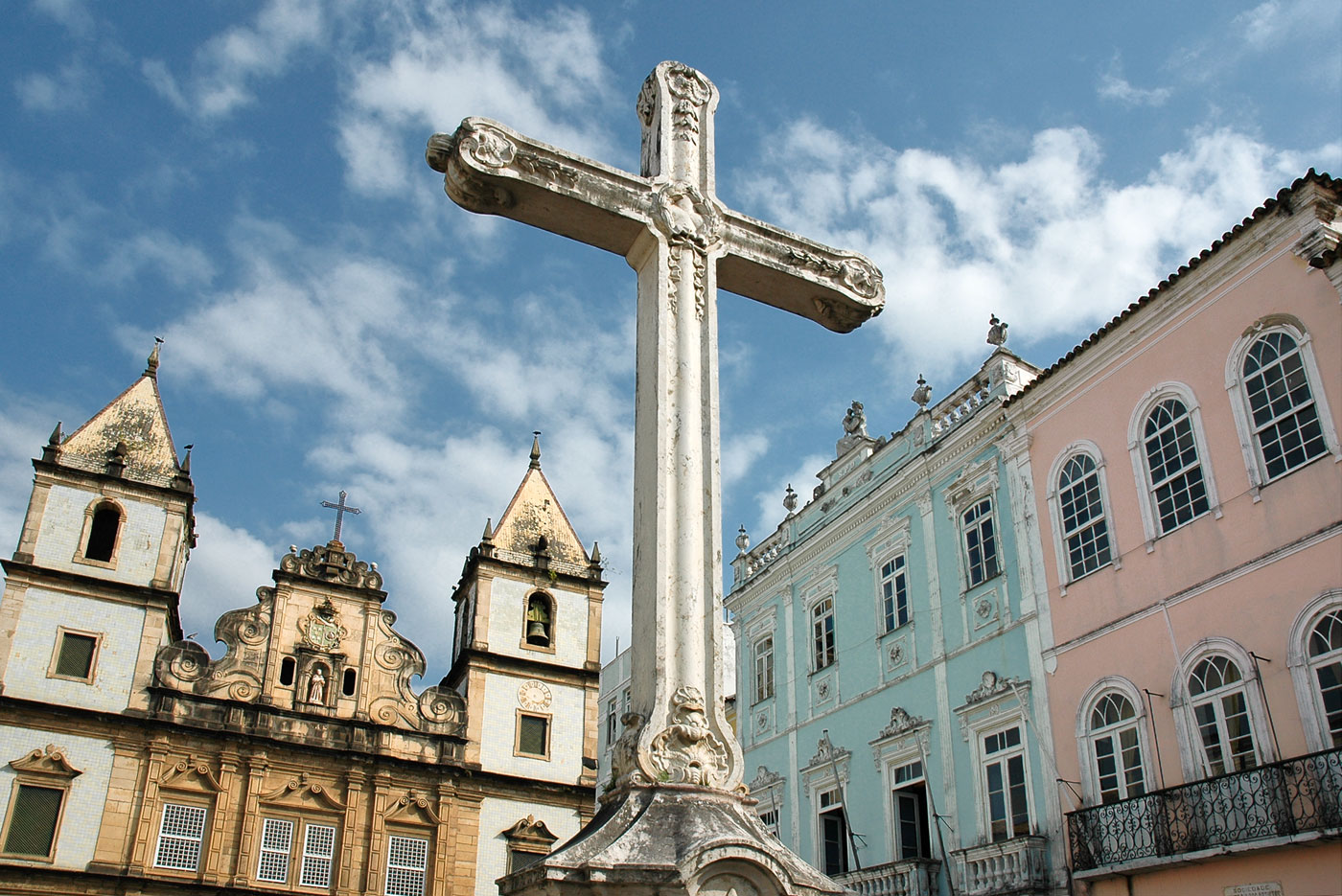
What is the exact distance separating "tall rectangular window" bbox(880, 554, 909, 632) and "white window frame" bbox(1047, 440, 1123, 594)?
324 cm

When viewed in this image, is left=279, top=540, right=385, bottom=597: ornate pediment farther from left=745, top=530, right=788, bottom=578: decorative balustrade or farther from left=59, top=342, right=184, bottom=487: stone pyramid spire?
left=745, top=530, right=788, bottom=578: decorative balustrade

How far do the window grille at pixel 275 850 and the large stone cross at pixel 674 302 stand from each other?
19.4 m

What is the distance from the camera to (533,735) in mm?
25500

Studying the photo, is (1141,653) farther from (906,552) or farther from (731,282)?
(731,282)

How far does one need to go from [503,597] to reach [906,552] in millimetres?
11806

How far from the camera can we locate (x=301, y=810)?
22.7 metres

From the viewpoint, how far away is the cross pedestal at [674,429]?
4.23 meters

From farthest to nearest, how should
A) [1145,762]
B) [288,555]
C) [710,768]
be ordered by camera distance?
[288,555] < [1145,762] < [710,768]

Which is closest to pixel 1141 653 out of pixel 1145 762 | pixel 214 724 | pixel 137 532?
pixel 1145 762

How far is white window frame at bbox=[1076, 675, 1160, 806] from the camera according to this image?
13.1 m

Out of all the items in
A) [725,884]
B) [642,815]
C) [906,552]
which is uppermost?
[906,552]

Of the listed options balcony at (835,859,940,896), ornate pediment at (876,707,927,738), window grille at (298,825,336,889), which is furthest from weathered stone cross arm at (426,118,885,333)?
window grille at (298,825,336,889)

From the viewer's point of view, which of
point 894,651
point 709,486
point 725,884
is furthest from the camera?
point 894,651

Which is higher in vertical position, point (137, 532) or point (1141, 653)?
point (137, 532)
